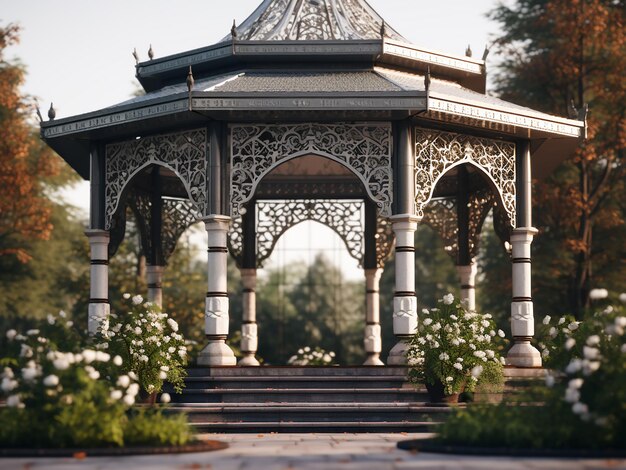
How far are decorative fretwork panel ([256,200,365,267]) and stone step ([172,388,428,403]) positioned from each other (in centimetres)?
618

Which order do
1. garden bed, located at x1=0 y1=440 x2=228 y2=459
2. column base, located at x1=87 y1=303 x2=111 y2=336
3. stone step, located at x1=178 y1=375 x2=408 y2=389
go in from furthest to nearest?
column base, located at x1=87 y1=303 x2=111 y2=336 → stone step, located at x1=178 y1=375 x2=408 y2=389 → garden bed, located at x1=0 y1=440 x2=228 y2=459

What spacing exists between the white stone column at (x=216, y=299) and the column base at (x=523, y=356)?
4.27m

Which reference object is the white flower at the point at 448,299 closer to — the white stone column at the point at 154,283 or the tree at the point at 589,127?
the white stone column at the point at 154,283

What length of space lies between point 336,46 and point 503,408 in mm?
8409

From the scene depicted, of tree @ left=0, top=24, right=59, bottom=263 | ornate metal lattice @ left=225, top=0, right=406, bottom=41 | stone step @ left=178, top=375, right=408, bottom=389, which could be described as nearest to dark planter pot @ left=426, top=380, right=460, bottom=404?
stone step @ left=178, top=375, right=408, bottom=389

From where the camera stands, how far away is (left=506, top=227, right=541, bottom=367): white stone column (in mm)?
17391

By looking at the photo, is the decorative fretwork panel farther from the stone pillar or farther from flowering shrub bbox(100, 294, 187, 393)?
flowering shrub bbox(100, 294, 187, 393)

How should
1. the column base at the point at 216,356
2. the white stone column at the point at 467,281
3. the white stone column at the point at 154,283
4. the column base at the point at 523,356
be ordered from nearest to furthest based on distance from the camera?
the column base at the point at 216,356
the column base at the point at 523,356
the white stone column at the point at 154,283
the white stone column at the point at 467,281

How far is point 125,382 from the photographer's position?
1027cm

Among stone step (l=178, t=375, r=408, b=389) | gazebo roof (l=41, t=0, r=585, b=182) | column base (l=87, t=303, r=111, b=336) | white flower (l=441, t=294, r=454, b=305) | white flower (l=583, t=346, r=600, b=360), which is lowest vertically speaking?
stone step (l=178, t=375, r=408, b=389)

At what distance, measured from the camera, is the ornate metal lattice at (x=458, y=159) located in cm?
1663

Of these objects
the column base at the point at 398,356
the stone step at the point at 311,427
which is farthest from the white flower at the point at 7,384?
the column base at the point at 398,356

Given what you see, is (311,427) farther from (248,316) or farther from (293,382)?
(248,316)

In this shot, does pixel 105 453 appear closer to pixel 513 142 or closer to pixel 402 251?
pixel 402 251
